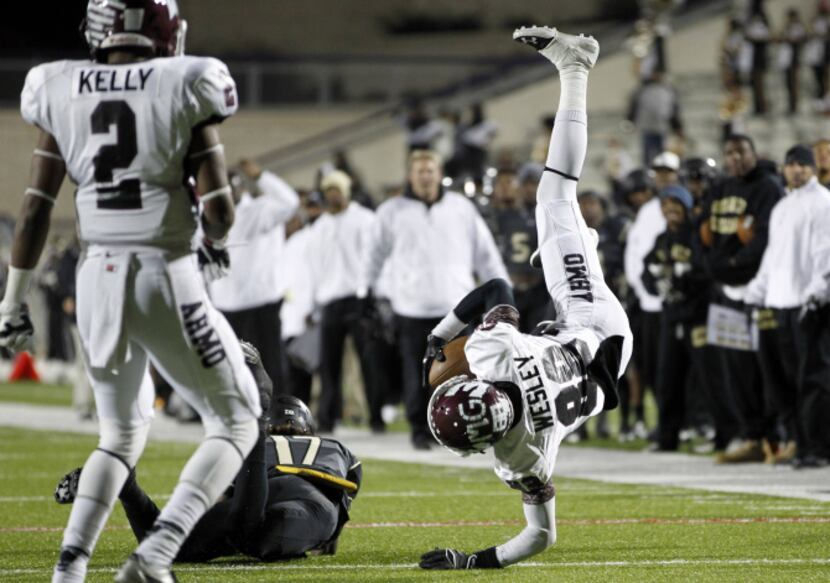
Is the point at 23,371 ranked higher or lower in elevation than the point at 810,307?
lower

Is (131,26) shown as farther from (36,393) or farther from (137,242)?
(36,393)

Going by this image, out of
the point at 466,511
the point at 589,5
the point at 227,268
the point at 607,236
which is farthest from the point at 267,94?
the point at 227,268

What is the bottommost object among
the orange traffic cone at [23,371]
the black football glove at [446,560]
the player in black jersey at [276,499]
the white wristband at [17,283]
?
the orange traffic cone at [23,371]

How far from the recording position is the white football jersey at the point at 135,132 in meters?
5.17

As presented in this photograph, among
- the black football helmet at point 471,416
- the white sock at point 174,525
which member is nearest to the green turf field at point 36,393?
the black football helmet at point 471,416

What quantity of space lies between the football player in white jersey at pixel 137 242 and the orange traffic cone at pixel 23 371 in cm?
1680

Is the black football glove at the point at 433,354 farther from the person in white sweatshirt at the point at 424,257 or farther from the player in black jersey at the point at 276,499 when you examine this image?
the person in white sweatshirt at the point at 424,257

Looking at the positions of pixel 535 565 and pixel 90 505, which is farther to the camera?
pixel 535 565

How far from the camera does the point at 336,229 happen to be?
14.0 meters

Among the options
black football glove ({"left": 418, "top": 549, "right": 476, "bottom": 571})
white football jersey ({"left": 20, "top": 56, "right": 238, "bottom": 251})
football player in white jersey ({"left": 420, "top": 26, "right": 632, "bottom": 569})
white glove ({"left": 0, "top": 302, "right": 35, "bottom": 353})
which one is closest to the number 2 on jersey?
white football jersey ({"left": 20, "top": 56, "right": 238, "bottom": 251})

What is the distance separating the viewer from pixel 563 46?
24.2 feet

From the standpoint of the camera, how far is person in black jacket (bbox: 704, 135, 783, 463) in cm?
1067

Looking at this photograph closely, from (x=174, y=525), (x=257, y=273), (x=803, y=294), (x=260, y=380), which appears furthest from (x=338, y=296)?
(x=174, y=525)

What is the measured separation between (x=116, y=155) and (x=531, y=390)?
1744 millimetres
